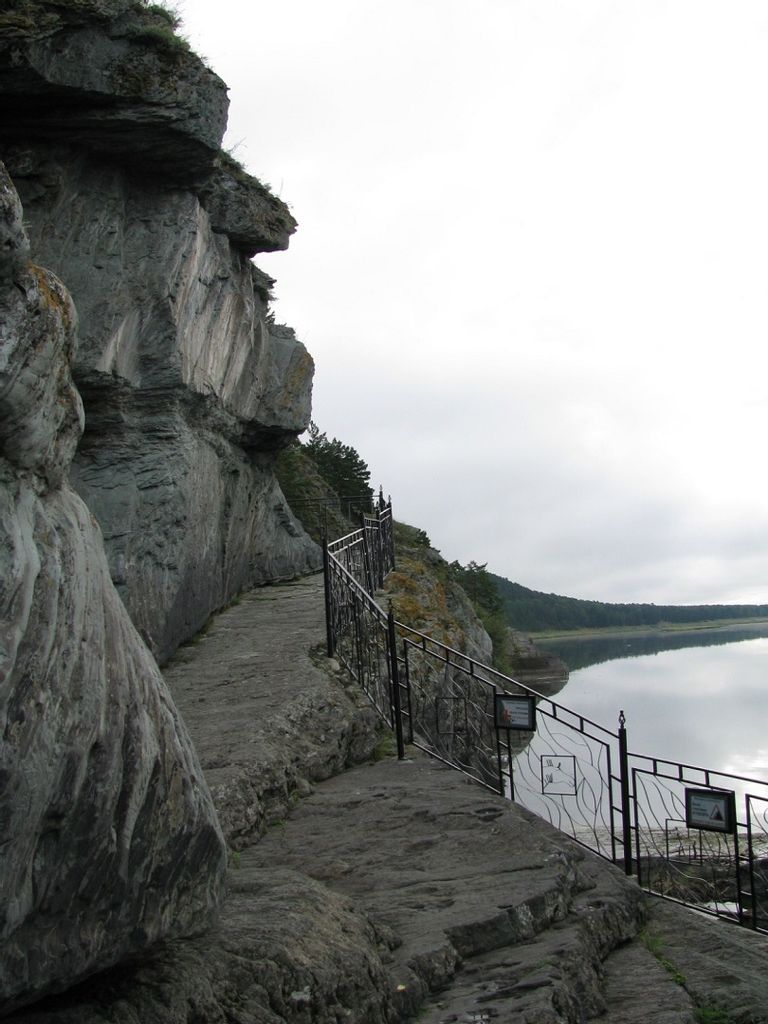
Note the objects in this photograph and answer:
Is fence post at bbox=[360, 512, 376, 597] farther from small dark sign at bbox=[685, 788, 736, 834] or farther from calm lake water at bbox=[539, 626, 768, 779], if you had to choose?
small dark sign at bbox=[685, 788, 736, 834]

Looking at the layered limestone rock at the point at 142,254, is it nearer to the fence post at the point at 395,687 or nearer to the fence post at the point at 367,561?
the fence post at the point at 367,561

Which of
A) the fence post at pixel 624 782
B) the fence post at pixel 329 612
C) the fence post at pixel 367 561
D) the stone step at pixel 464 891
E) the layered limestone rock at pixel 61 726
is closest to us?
the layered limestone rock at pixel 61 726

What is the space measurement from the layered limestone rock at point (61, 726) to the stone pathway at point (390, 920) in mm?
330

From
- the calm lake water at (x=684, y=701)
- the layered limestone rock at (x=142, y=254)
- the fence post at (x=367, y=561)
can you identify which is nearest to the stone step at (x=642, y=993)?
the calm lake water at (x=684, y=701)

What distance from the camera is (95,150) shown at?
10.2 meters

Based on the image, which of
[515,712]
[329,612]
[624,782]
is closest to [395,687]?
[515,712]

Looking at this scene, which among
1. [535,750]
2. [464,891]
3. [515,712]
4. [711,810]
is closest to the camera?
[464,891]

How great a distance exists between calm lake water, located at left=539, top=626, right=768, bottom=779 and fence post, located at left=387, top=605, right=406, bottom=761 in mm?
1713

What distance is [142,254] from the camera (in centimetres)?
1053

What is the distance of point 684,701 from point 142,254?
27526 millimetres

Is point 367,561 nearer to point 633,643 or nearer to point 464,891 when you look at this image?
point 464,891

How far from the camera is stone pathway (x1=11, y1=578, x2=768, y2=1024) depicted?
3.80 metres

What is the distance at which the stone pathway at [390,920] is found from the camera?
3.80 m

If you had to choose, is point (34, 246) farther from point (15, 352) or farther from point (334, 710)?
point (15, 352)
